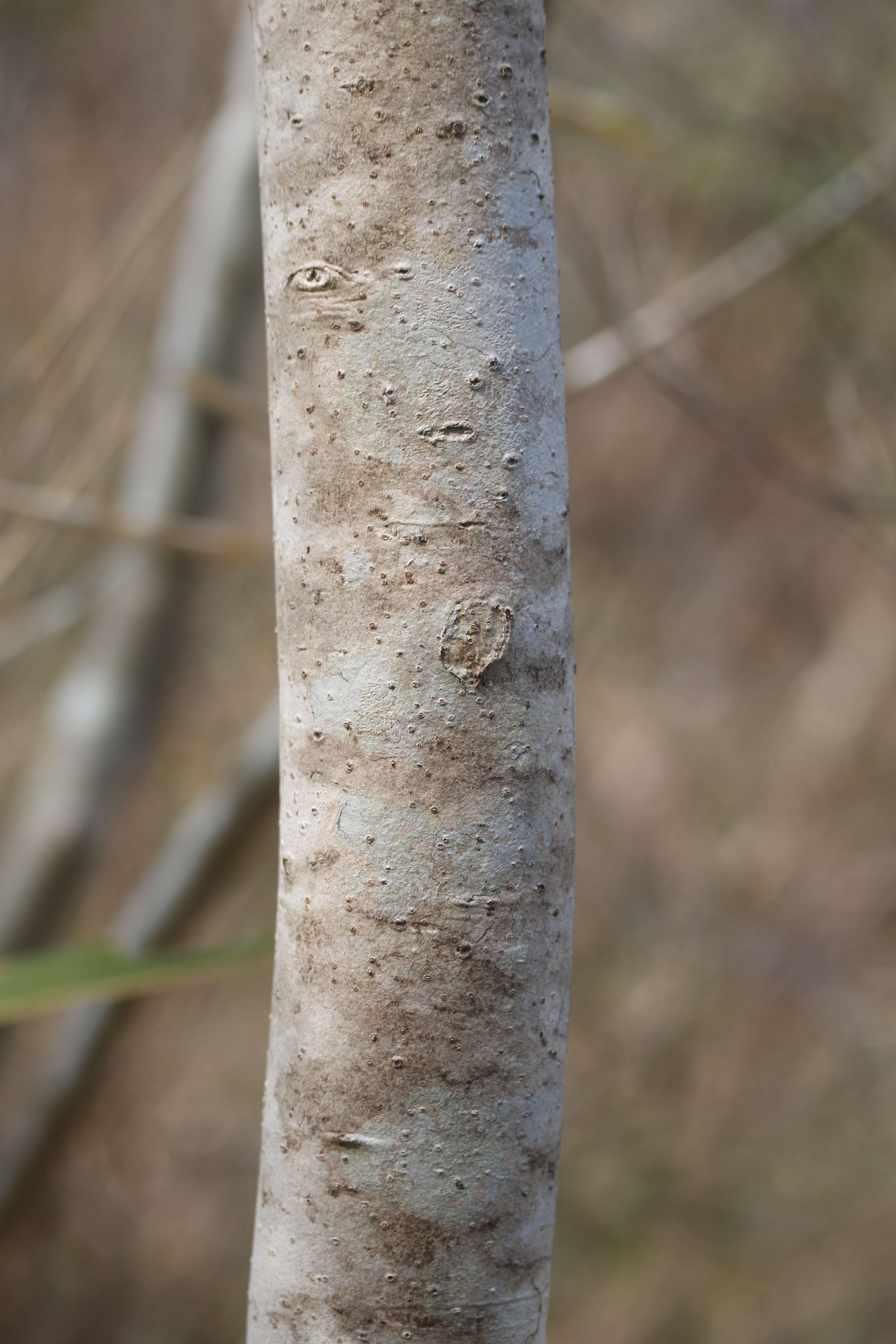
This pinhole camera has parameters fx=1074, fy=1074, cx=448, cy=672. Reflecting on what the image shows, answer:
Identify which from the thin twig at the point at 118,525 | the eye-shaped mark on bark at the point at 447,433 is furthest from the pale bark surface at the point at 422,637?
the thin twig at the point at 118,525

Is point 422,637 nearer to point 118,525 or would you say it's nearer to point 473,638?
point 473,638

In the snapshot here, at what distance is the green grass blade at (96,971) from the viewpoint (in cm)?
68

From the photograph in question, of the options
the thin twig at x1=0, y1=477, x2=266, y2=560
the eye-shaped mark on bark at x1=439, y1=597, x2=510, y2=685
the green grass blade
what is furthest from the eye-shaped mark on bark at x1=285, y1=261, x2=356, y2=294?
the thin twig at x1=0, y1=477, x2=266, y2=560

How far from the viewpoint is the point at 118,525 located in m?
1.18

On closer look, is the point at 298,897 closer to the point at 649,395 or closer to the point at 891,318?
the point at 891,318

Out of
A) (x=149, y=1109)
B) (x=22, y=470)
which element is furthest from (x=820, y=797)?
(x=22, y=470)

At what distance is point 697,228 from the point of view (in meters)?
2.72

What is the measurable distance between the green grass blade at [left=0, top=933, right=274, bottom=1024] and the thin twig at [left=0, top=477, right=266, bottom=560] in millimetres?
402

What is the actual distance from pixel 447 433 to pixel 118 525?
0.93 metres

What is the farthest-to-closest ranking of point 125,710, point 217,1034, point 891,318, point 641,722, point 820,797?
point 641,722 < point 820,797 < point 217,1034 < point 891,318 < point 125,710

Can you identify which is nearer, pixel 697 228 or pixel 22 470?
pixel 22 470

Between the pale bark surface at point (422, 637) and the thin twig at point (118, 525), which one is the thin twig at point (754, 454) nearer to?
the thin twig at point (118, 525)

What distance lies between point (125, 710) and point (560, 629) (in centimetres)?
130

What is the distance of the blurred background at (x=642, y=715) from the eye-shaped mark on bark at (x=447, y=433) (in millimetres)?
1250
